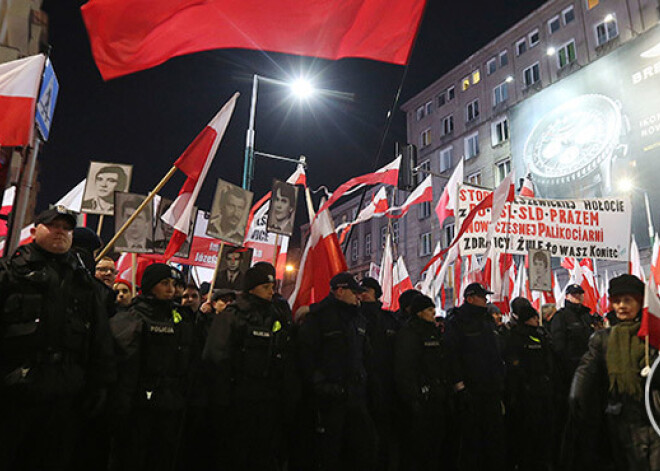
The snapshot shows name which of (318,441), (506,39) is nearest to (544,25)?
(506,39)

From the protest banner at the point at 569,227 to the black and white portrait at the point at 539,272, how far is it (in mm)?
291

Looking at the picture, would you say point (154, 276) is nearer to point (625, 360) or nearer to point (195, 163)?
point (195, 163)

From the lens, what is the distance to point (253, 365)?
4.48 metres

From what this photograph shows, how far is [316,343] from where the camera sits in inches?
193

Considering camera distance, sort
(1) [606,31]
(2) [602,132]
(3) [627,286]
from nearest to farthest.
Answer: (3) [627,286], (2) [602,132], (1) [606,31]

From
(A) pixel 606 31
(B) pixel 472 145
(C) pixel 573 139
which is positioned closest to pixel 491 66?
(B) pixel 472 145

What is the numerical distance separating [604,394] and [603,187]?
24725 mm

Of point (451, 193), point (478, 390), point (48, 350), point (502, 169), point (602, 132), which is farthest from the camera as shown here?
point (502, 169)

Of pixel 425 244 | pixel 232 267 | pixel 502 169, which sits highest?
pixel 502 169

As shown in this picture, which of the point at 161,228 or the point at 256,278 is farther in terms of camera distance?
the point at 161,228

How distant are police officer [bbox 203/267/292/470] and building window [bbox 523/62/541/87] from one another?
112 ft

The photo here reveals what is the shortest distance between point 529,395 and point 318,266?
3162 mm

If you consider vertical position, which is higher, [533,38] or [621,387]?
[533,38]

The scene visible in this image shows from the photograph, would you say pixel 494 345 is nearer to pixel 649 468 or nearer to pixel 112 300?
pixel 649 468
